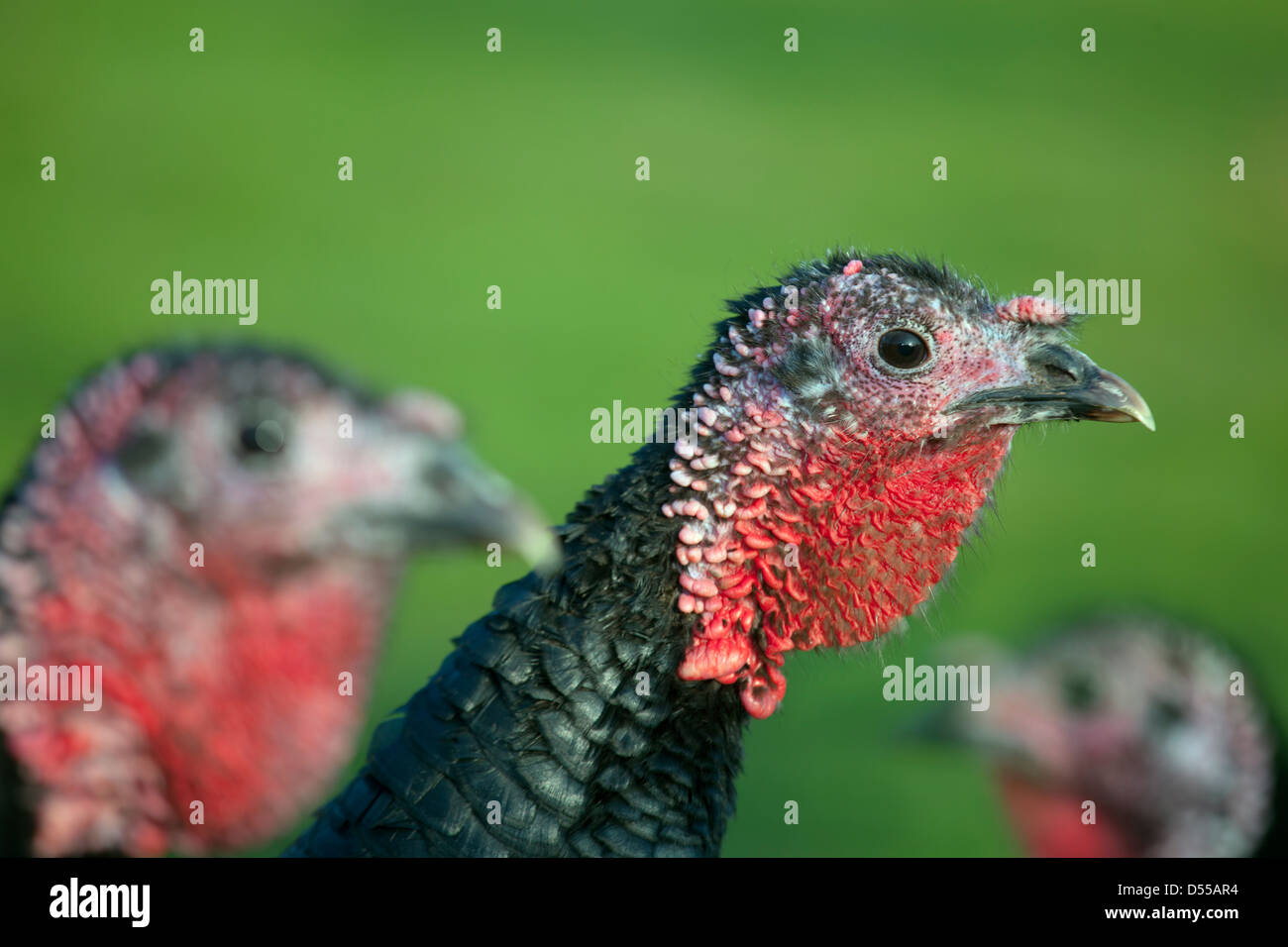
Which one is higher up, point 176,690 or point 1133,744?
point 176,690

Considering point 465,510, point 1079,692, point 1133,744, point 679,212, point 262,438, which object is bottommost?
point 1133,744

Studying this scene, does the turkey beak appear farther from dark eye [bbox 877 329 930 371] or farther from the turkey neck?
dark eye [bbox 877 329 930 371]

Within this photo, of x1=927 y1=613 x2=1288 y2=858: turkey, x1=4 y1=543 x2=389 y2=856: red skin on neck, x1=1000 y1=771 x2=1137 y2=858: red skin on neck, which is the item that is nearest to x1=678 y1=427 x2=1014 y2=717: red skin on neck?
x1=4 y1=543 x2=389 y2=856: red skin on neck

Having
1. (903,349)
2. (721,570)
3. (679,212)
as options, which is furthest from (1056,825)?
(679,212)

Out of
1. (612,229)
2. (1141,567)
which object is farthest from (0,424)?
(1141,567)

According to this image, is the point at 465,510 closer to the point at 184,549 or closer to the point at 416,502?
the point at 416,502

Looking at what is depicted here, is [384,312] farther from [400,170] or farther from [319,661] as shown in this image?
[319,661]
